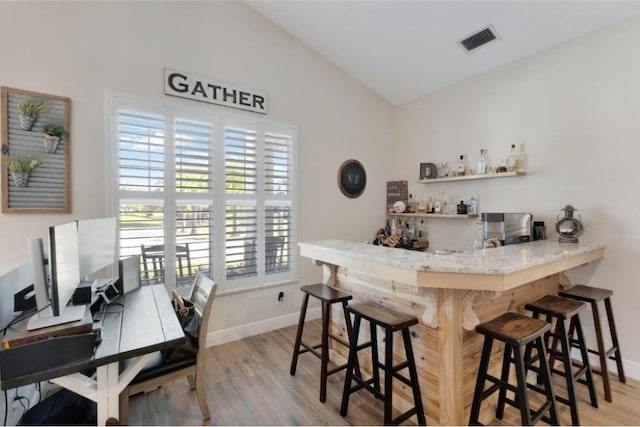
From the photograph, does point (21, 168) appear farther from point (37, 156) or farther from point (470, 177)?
point (470, 177)

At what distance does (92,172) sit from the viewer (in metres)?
2.48

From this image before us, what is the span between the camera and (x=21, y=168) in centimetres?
218

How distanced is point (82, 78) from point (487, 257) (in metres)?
3.29

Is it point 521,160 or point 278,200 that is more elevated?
point 521,160

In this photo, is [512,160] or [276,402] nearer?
[276,402]

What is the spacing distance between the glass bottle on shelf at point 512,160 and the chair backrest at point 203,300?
2.94 m

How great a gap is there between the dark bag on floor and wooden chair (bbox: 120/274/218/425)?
3 cm

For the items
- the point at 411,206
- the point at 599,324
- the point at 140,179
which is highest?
the point at 140,179

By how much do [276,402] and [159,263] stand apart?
1.57m

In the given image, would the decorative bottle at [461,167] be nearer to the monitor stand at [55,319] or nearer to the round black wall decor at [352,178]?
the round black wall decor at [352,178]

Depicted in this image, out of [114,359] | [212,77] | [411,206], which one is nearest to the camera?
[114,359]

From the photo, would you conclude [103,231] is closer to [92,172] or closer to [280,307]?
[92,172]

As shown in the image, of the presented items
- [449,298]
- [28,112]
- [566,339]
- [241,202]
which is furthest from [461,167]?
[28,112]

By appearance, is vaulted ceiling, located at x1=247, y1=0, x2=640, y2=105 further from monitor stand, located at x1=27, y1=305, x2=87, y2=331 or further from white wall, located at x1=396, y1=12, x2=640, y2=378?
monitor stand, located at x1=27, y1=305, x2=87, y2=331
